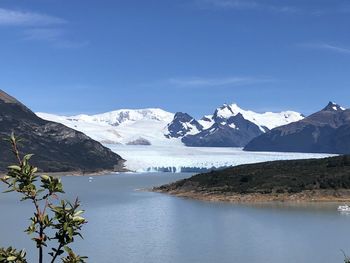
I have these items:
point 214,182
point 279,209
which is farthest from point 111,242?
point 214,182

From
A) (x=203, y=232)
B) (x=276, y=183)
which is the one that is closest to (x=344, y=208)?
(x=276, y=183)

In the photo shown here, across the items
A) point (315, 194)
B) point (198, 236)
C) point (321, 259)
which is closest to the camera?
point (321, 259)

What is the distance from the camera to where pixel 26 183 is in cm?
761

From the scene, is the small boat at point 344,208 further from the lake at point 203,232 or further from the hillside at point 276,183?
the hillside at point 276,183

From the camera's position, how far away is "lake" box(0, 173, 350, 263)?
1921 inches

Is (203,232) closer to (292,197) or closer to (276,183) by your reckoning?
(292,197)

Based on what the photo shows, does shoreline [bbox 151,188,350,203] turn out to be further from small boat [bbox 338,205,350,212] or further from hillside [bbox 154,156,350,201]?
small boat [bbox 338,205,350,212]

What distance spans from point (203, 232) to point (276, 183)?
48241mm

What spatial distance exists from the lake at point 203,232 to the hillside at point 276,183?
8.97m

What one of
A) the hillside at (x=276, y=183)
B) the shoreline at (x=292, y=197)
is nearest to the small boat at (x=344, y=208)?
the shoreline at (x=292, y=197)

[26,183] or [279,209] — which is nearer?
[26,183]

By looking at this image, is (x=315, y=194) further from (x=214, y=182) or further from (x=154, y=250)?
(x=154, y=250)

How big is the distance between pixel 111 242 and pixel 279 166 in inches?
3018

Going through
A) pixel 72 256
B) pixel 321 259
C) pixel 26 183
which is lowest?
pixel 321 259
